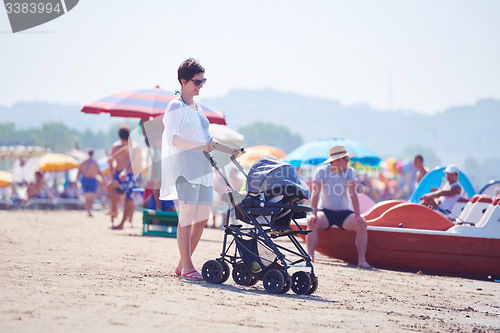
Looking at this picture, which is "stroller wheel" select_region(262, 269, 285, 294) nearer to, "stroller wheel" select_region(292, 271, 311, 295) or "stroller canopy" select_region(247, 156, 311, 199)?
"stroller wheel" select_region(292, 271, 311, 295)

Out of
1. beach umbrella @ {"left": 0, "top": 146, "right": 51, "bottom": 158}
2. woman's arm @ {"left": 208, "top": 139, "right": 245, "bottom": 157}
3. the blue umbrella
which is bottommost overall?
woman's arm @ {"left": 208, "top": 139, "right": 245, "bottom": 157}

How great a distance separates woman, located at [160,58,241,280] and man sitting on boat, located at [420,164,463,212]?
5.04m

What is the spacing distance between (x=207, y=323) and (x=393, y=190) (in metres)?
35.3

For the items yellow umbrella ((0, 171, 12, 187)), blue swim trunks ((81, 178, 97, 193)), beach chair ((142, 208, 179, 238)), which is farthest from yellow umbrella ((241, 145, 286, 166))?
yellow umbrella ((0, 171, 12, 187))

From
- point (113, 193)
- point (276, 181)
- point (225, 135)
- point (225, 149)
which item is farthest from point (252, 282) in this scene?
point (225, 135)

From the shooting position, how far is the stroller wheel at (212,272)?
16.6ft

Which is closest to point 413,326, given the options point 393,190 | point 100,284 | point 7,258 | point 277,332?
point 277,332

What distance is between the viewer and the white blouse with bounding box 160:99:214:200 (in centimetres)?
507

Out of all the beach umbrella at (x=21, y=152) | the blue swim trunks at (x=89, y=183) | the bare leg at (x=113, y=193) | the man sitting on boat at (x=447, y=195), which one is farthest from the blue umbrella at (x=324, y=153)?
the beach umbrella at (x=21, y=152)

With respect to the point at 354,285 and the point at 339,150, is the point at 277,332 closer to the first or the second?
the point at 354,285

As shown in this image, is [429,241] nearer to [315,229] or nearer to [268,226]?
[315,229]

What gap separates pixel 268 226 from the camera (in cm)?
504

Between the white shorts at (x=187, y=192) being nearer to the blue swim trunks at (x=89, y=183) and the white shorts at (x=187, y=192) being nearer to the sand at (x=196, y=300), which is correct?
the sand at (x=196, y=300)

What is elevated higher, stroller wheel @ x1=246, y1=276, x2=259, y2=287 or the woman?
the woman
